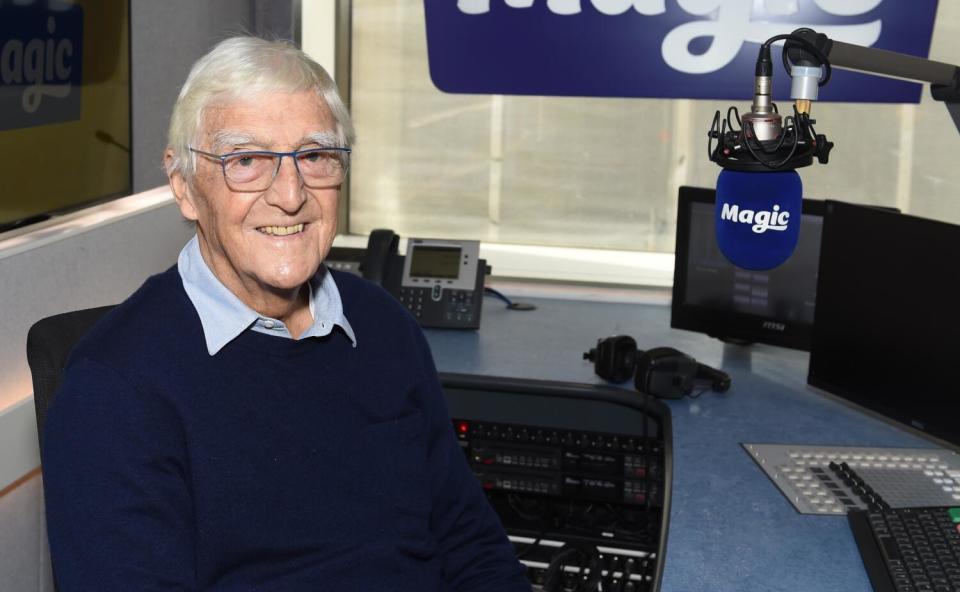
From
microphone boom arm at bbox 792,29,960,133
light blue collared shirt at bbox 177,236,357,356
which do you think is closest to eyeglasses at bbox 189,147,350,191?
light blue collared shirt at bbox 177,236,357,356

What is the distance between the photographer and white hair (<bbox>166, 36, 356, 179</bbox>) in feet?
4.43

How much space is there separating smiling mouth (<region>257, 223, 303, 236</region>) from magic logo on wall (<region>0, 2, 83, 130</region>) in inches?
34.9

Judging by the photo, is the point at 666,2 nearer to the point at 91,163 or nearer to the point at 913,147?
the point at 913,147

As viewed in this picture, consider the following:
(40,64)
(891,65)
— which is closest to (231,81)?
(891,65)

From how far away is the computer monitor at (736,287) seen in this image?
243cm

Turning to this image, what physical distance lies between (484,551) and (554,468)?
868mm

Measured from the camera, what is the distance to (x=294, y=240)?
54.7 inches

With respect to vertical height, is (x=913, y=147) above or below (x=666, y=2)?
below

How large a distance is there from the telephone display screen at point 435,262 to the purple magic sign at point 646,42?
0.69 metres

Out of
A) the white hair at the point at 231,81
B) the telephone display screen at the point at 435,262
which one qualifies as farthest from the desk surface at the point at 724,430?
the white hair at the point at 231,81

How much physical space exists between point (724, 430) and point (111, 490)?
1.22 metres

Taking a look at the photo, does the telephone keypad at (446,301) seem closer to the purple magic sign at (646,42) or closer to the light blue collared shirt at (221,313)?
the purple magic sign at (646,42)

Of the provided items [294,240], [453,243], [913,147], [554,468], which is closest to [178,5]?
[453,243]

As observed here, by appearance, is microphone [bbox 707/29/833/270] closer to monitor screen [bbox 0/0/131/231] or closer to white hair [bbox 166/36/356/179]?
white hair [bbox 166/36/356/179]
